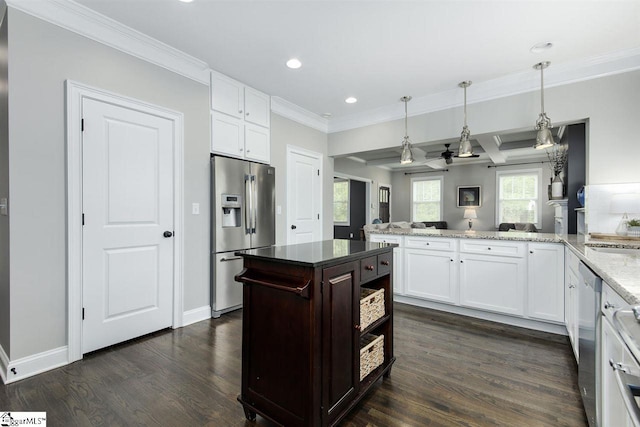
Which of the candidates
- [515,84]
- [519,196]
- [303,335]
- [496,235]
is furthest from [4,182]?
[519,196]

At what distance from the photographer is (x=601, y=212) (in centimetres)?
296

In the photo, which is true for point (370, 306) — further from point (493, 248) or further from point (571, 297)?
point (493, 248)

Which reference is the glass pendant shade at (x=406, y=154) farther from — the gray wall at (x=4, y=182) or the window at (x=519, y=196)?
the window at (x=519, y=196)

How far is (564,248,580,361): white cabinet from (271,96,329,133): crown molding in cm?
353

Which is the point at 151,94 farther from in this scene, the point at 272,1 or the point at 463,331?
the point at 463,331

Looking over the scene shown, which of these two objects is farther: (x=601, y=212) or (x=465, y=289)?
Answer: (x=465, y=289)

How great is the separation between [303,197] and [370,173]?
452 cm

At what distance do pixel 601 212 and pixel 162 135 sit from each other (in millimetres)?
4278

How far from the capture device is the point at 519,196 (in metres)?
7.94

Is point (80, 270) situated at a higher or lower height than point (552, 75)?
lower

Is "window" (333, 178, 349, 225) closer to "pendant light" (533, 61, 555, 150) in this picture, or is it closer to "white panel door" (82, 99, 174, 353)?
"pendant light" (533, 61, 555, 150)

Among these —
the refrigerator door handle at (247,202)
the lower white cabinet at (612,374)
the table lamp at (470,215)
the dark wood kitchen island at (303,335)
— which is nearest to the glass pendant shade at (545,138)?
the lower white cabinet at (612,374)

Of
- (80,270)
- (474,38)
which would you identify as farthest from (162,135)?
(474,38)

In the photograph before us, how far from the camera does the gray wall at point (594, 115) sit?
289 cm
